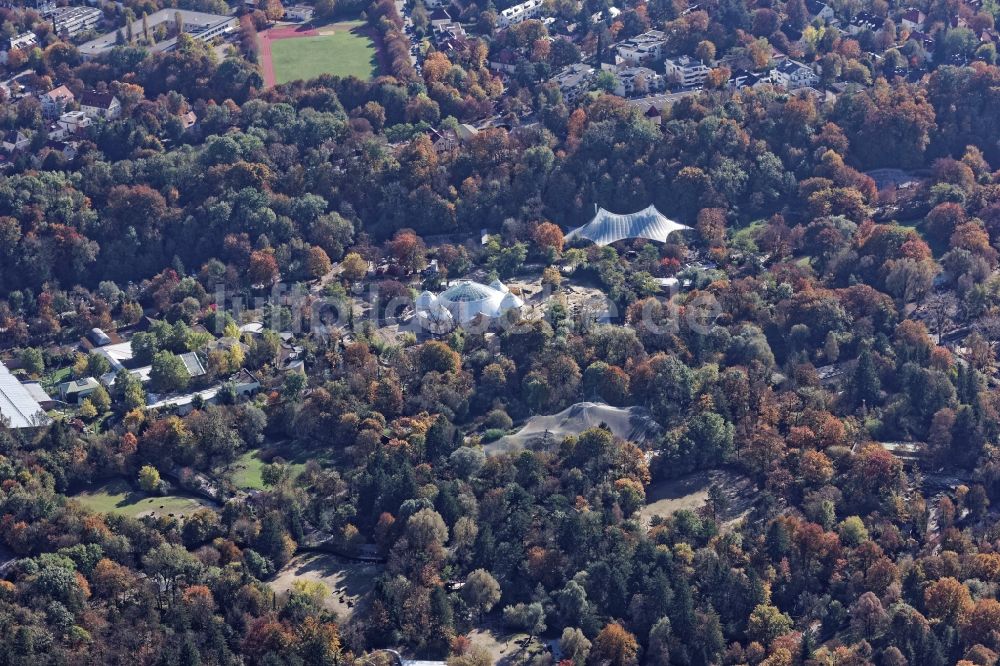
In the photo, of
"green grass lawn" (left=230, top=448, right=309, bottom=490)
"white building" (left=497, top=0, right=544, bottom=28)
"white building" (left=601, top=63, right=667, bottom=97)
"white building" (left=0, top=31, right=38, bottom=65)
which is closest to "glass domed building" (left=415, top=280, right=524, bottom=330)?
"green grass lawn" (left=230, top=448, right=309, bottom=490)

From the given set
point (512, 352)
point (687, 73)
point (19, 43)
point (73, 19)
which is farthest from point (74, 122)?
point (512, 352)

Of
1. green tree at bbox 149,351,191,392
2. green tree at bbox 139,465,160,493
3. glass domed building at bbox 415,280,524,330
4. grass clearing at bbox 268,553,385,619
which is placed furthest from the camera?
glass domed building at bbox 415,280,524,330

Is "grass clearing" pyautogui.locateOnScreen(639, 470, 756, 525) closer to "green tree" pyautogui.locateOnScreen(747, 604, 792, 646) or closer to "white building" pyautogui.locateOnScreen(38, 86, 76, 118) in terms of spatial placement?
"green tree" pyautogui.locateOnScreen(747, 604, 792, 646)

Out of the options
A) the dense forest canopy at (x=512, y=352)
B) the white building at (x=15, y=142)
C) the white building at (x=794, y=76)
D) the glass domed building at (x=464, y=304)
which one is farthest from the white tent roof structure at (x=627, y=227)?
the white building at (x=15, y=142)

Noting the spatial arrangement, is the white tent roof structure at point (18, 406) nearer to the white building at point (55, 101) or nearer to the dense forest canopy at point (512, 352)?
the dense forest canopy at point (512, 352)

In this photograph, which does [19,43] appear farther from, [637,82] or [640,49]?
[637,82]

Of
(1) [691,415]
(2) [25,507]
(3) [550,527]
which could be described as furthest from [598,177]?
(2) [25,507]
